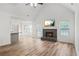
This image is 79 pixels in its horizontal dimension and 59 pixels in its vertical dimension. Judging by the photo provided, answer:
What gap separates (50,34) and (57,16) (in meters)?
1.92

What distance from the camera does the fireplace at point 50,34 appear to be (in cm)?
1046

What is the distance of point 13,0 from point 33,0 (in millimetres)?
175

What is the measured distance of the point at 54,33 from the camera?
10.6 m

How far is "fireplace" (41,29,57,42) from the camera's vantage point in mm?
10459

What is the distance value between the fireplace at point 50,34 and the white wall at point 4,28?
3804 millimetres

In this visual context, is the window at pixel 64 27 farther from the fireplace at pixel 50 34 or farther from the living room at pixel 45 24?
the fireplace at pixel 50 34

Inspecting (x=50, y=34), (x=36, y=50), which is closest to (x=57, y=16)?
(x=50, y=34)

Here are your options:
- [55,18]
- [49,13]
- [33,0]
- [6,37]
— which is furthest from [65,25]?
[33,0]

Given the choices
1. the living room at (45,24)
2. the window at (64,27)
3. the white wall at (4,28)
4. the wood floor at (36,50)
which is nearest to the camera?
the wood floor at (36,50)

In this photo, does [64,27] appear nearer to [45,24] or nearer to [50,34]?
[50,34]

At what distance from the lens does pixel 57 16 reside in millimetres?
10117

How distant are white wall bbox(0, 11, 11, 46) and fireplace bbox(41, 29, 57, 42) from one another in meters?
3.80

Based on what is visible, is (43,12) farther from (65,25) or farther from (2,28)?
(2,28)

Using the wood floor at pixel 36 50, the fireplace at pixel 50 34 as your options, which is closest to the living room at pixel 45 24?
the fireplace at pixel 50 34
